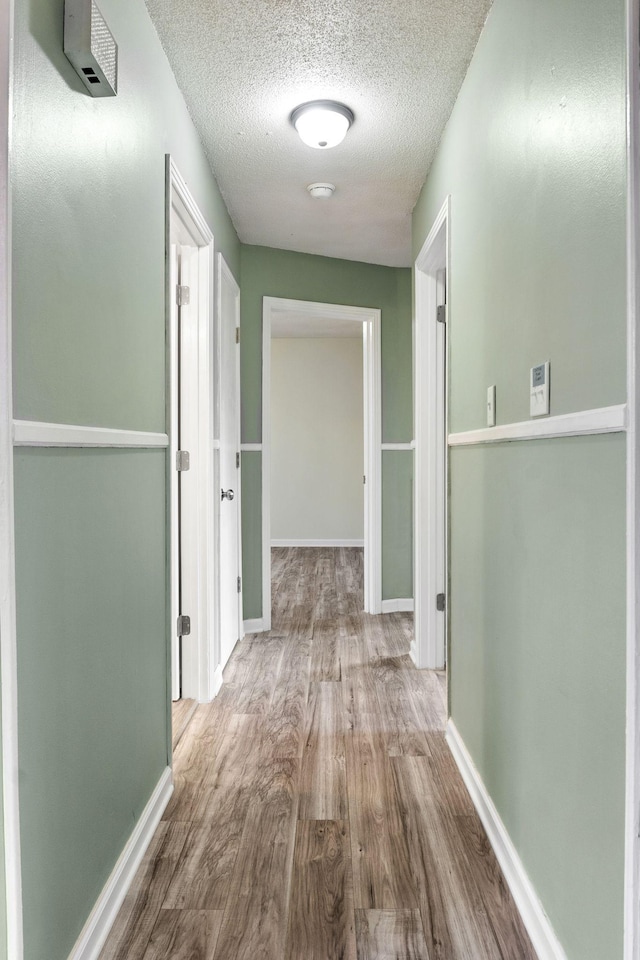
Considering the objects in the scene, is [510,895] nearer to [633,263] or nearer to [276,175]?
[633,263]

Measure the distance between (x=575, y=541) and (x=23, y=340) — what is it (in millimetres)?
1001

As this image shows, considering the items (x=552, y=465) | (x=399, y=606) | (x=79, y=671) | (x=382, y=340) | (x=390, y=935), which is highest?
(x=382, y=340)

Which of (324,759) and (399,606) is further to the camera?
(399,606)

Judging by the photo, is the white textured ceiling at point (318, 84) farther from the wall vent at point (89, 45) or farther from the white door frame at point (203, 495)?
the wall vent at point (89, 45)

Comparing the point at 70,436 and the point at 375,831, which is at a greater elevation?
the point at 70,436

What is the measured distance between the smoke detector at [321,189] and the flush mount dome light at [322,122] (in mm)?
531

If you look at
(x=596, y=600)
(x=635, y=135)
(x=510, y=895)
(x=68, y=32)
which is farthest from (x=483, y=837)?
(x=68, y=32)

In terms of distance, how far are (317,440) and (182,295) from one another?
4.55m

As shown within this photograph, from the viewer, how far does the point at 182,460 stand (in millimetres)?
2646

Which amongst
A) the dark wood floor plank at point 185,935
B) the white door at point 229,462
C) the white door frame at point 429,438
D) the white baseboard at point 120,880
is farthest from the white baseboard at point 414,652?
the dark wood floor plank at point 185,935

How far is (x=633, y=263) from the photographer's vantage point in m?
0.90

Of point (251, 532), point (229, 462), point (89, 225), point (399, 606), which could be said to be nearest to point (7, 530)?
point (89, 225)

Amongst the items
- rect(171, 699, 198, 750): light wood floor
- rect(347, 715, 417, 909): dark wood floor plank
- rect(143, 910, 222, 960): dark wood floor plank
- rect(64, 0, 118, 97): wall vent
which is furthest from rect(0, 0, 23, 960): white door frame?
rect(171, 699, 198, 750): light wood floor

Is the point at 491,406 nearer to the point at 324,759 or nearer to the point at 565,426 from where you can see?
the point at 565,426
